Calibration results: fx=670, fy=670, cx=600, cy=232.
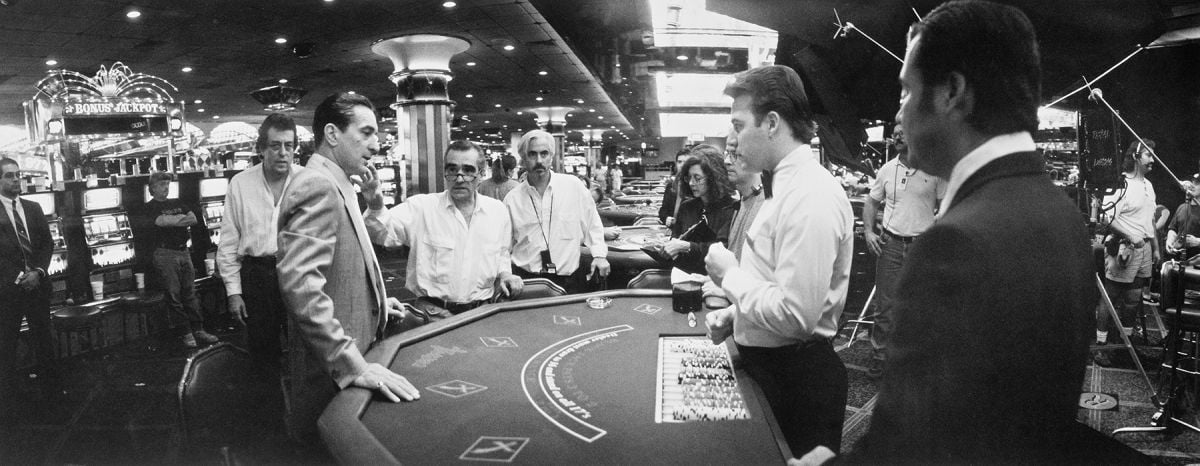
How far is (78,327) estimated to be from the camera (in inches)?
177

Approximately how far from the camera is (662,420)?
1.38m

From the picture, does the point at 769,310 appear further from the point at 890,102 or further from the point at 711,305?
the point at 890,102

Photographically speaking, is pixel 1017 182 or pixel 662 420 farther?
pixel 662 420

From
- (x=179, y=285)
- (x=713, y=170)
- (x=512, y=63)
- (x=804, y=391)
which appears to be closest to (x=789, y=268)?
(x=804, y=391)

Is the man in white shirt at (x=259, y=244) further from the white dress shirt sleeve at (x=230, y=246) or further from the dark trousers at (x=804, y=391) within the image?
the dark trousers at (x=804, y=391)

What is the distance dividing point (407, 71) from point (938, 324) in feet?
31.3

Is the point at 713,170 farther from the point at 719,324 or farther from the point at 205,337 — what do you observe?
the point at 205,337

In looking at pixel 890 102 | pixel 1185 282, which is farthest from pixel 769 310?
pixel 890 102

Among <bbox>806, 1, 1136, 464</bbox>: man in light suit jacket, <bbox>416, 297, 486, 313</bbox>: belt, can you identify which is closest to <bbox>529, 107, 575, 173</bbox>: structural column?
<bbox>416, 297, 486, 313</bbox>: belt

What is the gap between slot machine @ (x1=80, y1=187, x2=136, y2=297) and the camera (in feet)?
17.6

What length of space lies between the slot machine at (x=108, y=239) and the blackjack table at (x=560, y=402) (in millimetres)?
4713

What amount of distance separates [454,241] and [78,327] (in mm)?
3346

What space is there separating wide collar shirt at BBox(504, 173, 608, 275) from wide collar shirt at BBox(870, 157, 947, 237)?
1.72 metres

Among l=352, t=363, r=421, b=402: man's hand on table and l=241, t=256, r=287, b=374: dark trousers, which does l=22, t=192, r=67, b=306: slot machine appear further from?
l=352, t=363, r=421, b=402: man's hand on table
